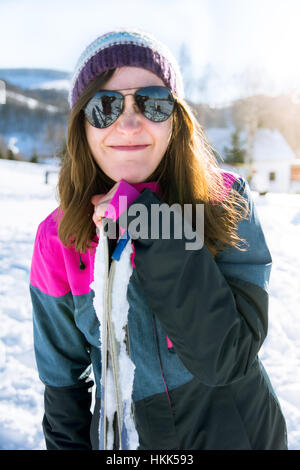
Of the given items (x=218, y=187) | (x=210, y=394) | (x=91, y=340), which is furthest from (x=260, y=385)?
(x=218, y=187)

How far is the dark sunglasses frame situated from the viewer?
1.11 meters

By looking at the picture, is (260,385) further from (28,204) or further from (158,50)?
(28,204)

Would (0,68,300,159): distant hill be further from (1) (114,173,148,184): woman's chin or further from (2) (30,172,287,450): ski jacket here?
(1) (114,173,148,184): woman's chin

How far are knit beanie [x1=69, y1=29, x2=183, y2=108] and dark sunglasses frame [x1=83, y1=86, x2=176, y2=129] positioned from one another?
9 cm

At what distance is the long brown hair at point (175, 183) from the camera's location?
1.21 metres

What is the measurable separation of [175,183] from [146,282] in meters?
0.50

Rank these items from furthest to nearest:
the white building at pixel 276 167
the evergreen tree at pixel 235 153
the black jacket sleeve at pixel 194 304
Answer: the white building at pixel 276 167
the evergreen tree at pixel 235 153
the black jacket sleeve at pixel 194 304

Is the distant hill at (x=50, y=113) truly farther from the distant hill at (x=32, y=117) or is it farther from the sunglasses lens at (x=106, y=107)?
the sunglasses lens at (x=106, y=107)

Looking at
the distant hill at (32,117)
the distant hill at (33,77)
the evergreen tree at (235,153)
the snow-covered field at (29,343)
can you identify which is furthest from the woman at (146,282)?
the distant hill at (33,77)

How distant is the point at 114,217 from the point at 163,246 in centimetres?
18

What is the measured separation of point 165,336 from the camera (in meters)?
1.19

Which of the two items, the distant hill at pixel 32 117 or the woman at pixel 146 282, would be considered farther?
the distant hill at pixel 32 117

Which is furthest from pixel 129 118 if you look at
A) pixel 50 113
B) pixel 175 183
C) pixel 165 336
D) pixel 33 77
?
pixel 33 77

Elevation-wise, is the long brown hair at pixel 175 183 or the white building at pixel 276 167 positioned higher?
the white building at pixel 276 167
